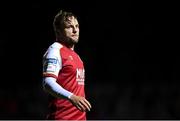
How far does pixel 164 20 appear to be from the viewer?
10.1m

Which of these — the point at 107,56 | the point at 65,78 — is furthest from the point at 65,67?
the point at 107,56

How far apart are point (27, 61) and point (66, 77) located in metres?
6.39

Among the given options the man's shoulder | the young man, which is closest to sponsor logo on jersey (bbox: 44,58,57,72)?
the young man

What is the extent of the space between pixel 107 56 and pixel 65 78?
600 centimetres

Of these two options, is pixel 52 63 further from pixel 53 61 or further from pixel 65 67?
pixel 65 67

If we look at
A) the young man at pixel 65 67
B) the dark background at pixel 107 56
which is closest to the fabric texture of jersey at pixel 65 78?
the young man at pixel 65 67

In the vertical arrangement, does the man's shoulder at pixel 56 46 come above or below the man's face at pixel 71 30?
below

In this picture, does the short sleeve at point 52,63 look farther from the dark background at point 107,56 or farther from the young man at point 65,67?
the dark background at point 107,56

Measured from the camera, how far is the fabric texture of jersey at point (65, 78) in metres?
3.73

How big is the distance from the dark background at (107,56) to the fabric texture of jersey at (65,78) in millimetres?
4869

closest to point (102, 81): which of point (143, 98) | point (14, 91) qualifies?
point (143, 98)

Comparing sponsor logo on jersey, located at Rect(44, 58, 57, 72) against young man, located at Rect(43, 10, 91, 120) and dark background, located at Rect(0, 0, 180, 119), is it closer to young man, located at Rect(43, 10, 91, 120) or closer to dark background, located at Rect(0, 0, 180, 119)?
young man, located at Rect(43, 10, 91, 120)

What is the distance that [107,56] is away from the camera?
383 inches

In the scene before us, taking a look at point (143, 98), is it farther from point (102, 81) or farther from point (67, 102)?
point (67, 102)
